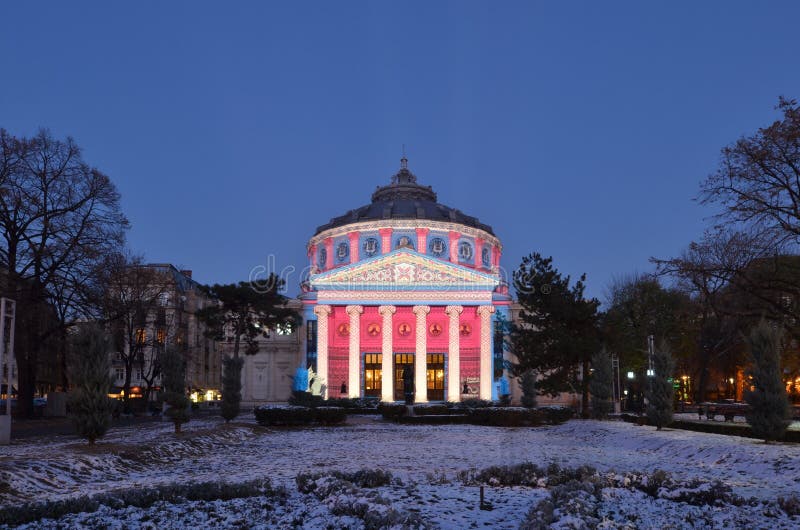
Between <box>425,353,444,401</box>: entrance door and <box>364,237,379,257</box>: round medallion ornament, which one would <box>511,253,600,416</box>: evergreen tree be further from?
<box>364,237,379,257</box>: round medallion ornament

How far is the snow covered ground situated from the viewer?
9.20 metres

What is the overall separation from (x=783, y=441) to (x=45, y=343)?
1356 inches

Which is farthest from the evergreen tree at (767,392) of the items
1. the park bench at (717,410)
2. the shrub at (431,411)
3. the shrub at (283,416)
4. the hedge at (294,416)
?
the shrub at (431,411)

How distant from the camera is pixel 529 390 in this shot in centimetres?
4262

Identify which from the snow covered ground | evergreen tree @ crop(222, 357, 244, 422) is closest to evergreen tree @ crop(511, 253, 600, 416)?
the snow covered ground

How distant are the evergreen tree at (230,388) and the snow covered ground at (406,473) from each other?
4.63m

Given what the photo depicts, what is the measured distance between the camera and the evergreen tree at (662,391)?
27234 millimetres

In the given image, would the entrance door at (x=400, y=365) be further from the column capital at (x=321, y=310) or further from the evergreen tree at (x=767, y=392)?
the evergreen tree at (x=767, y=392)

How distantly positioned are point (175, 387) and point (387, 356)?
3950 cm

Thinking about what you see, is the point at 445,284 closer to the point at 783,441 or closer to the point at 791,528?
the point at 783,441

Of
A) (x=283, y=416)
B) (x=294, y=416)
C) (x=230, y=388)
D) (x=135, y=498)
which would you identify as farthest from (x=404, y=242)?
(x=135, y=498)

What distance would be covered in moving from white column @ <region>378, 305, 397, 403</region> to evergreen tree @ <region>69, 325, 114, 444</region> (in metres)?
46.2

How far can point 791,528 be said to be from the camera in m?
8.66

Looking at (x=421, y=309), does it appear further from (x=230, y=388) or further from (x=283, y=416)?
(x=230, y=388)
